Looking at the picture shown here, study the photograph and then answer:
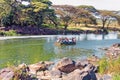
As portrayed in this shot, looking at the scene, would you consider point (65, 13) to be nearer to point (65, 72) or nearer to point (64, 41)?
point (64, 41)

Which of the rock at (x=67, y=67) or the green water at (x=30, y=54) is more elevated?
the rock at (x=67, y=67)

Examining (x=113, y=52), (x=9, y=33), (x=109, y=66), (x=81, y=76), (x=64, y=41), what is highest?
(x=81, y=76)

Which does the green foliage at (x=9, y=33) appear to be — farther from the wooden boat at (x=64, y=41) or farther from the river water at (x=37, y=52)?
the wooden boat at (x=64, y=41)

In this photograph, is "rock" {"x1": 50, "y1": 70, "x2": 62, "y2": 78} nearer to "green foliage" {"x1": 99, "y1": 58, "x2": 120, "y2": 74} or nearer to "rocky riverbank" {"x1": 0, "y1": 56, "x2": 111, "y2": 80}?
"rocky riverbank" {"x1": 0, "y1": 56, "x2": 111, "y2": 80}

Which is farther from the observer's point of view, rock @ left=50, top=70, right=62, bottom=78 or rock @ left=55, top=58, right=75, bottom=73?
rock @ left=55, top=58, right=75, bottom=73

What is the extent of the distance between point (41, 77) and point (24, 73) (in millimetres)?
3852

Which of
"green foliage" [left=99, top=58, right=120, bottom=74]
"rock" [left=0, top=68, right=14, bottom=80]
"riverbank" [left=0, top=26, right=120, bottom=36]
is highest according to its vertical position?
"rock" [left=0, top=68, right=14, bottom=80]

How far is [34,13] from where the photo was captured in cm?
11225

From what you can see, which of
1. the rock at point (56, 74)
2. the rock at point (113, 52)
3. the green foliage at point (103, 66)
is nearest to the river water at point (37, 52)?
the rock at point (113, 52)

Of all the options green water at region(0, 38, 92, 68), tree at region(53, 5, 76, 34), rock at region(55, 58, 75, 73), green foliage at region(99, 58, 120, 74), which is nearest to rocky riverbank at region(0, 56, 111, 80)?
rock at region(55, 58, 75, 73)

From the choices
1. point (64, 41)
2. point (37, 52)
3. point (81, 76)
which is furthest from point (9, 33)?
point (81, 76)

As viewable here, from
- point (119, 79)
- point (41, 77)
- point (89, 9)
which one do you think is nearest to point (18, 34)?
point (89, 9)

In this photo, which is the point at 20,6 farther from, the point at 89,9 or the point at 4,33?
the point at 89,9

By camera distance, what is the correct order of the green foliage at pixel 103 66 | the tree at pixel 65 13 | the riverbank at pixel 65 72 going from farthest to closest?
the tree at pixel 65 13
the green foliage at pixel 103 66
the riverbank at pixel 65 72
